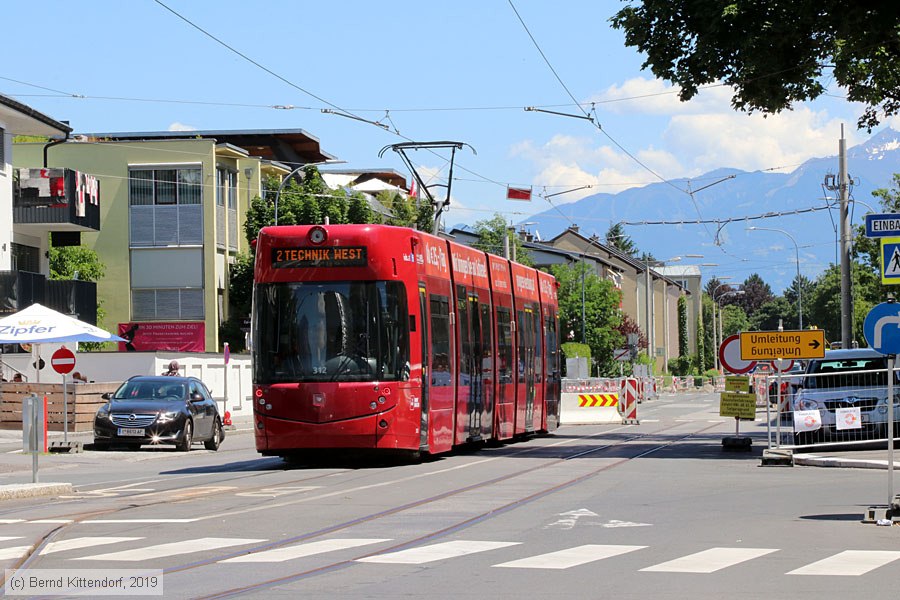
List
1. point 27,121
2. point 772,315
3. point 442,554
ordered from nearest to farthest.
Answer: point 442,554 < point 27,121 < point 772,315

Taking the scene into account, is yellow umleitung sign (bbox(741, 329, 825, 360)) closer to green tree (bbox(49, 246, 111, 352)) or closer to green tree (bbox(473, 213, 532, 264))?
green tree (bbox(49, 246, 111, 352))

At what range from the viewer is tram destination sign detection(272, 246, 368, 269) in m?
20.0

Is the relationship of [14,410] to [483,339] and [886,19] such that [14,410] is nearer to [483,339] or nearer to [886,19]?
[483,339]

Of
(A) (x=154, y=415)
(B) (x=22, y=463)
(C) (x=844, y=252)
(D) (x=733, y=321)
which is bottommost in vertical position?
(B) (x=22, y=463)

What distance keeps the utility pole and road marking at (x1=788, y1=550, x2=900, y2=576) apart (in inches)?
1151

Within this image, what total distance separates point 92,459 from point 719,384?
274 feet

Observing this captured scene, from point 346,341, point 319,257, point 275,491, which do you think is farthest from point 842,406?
point 275,491

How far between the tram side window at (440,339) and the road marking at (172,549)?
9656mm

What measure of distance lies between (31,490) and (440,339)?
6.89 metres

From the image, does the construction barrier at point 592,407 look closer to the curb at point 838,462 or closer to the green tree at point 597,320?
the curb at point 838,462

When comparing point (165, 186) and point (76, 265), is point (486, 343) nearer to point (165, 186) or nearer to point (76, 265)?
point (76, 265)

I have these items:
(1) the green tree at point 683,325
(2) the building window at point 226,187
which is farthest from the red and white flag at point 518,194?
(1) the green tree at point 683,325

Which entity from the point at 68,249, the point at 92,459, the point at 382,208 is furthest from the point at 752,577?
the point at 382,208

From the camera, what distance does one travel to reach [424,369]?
20.4m
